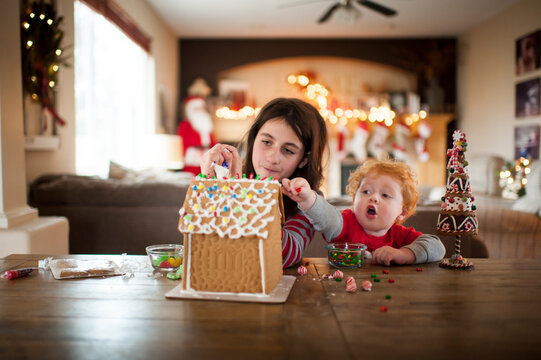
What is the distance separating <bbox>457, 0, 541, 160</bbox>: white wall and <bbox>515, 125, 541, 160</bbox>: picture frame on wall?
0.08 meters

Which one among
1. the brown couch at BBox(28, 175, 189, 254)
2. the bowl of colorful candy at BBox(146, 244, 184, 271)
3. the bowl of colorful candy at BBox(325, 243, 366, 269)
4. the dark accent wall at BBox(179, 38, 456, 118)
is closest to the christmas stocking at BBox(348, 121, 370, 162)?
the dark accent wall at BBox(179, 38, 456, 118)

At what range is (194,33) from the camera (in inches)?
263

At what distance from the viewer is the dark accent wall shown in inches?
269

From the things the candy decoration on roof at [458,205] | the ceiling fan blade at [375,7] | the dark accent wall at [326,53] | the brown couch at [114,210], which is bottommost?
the brown couch at [114,210]

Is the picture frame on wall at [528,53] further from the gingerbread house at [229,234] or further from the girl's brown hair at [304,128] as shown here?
the gingerbread house at [229,234]

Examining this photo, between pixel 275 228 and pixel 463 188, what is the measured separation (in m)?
0.46

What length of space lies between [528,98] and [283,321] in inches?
206

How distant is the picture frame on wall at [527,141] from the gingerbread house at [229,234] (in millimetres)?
4871

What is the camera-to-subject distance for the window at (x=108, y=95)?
3.77 metres

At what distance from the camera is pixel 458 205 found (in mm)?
999

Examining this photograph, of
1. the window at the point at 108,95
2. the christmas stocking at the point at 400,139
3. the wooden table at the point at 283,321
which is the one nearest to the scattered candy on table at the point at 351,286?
the wooden table at the point at 283,321

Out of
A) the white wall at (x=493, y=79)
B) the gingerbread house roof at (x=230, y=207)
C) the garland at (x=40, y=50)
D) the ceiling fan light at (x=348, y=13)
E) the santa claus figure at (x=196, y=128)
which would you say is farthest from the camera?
the santa claus figure at (x=196, y=128)

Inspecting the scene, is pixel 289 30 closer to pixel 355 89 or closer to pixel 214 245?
pixel 355 89

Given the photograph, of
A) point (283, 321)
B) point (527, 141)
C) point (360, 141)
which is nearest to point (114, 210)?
point (283, 321)
